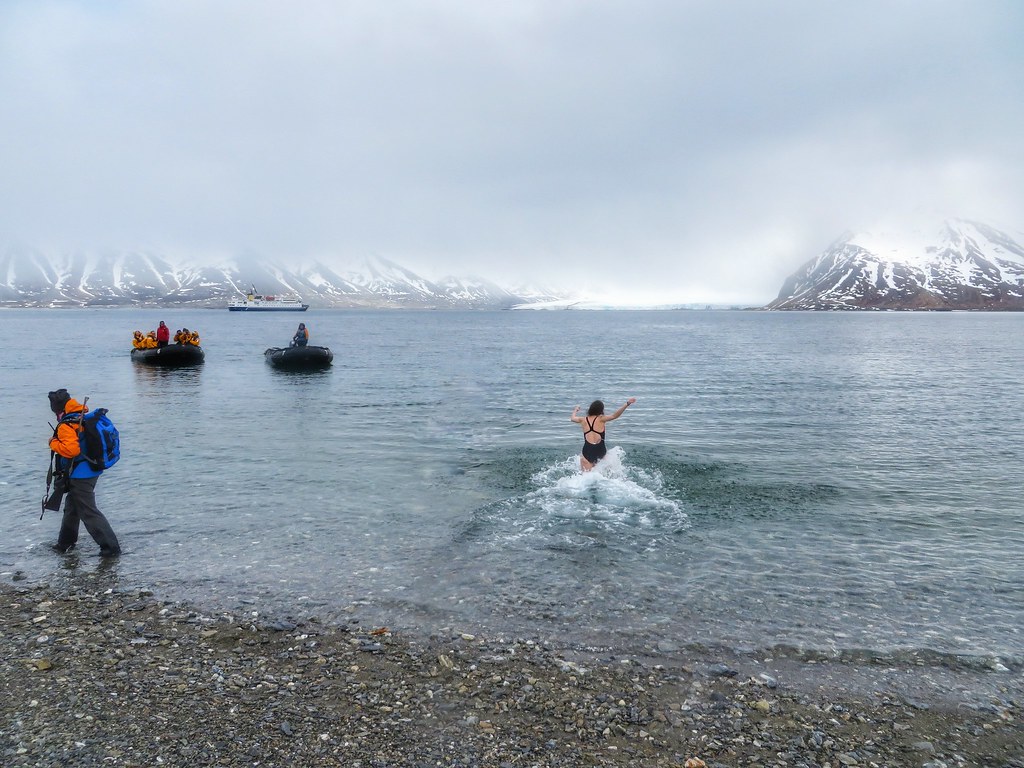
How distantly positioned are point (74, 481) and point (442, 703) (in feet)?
28.8

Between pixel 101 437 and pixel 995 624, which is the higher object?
pixel 101 437

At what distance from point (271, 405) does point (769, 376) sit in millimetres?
35226

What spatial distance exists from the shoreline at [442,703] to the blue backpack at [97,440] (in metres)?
2.98

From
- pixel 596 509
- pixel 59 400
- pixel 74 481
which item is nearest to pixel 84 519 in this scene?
pixel 74 481

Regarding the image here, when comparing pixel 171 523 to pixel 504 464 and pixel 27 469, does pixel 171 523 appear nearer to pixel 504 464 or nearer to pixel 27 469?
pixel 27 469

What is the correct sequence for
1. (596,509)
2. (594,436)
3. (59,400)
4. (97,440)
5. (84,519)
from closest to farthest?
(59,400) < (97,440) < (84,519) < (596,509) < (594,436)

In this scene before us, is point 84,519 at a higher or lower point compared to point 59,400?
lower

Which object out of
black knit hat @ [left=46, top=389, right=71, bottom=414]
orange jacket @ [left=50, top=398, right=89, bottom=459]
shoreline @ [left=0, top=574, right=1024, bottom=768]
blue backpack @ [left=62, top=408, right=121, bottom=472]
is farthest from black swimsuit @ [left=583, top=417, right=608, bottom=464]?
black knit hat @ [left=46, top=389, right=71, bottom=414]

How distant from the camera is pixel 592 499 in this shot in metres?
17.2

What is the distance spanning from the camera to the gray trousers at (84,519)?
41.0ft

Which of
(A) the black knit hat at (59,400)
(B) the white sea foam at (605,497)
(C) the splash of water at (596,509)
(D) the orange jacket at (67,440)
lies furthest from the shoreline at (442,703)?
(B) the white sea foam at (605,497)

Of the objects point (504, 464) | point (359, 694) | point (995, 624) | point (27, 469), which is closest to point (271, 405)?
→ point (27, 469)

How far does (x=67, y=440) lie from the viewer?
11.8 meters

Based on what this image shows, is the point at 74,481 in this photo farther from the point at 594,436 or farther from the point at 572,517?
the point at 594,436
